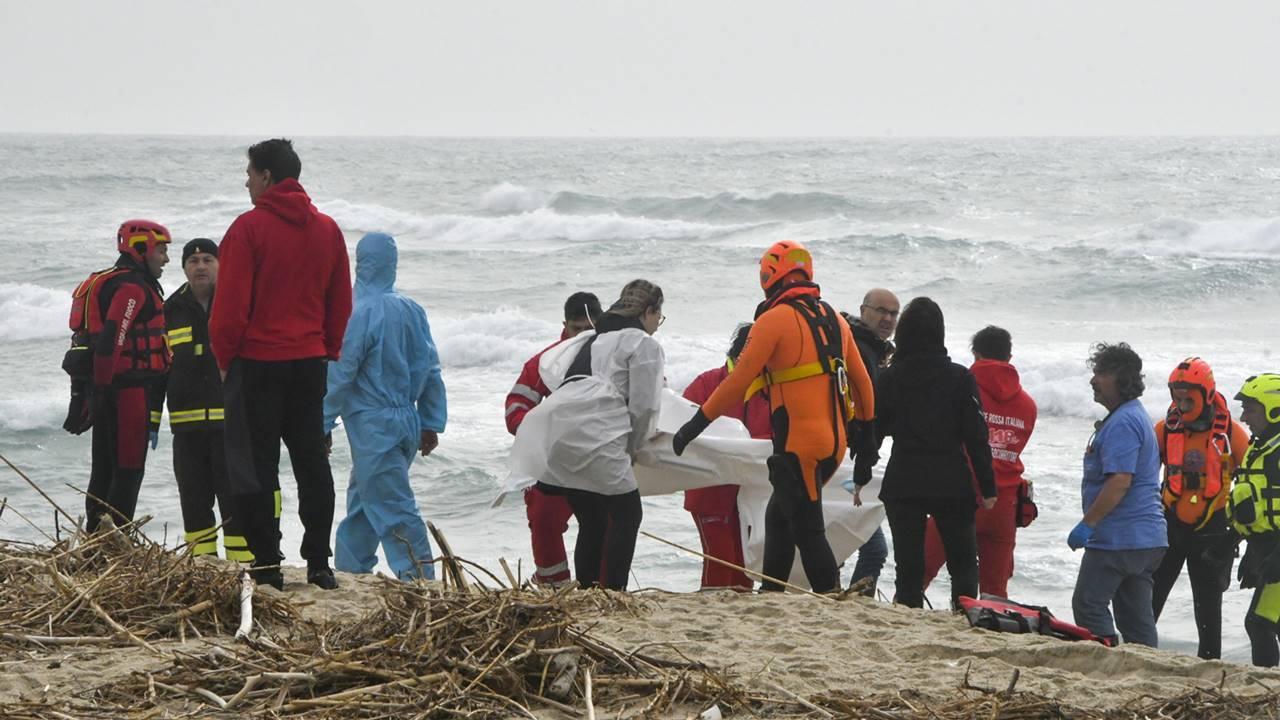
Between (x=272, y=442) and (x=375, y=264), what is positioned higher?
(x=375, y=264)

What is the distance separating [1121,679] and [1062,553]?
220 inches

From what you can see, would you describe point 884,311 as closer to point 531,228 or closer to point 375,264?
point 375,264

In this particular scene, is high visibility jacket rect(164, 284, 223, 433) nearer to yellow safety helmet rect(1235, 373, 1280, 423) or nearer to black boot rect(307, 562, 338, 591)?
black boot rect(307, 562, 338, 591)

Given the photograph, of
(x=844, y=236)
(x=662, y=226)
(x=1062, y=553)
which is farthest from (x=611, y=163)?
(x=1062, y=553)

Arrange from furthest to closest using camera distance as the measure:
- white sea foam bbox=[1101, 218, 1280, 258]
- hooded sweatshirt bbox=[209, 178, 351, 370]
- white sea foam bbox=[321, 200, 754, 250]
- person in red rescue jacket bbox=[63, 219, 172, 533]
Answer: white sea foam bbox=[321, 200, 754, 250], white sea foam bbox=[1101, 218, 1280, 258], person in red rescue jacket bbox=[63, 219, 172, 533], hooded sweatshirt bbox=[209, 178, 351, 370]

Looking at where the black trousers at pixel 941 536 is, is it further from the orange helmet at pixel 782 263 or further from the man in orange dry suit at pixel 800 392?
the orange helmet at pixel 782 263

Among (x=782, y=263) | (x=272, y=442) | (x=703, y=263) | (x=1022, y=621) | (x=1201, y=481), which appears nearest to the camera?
(x=1022, y=621)

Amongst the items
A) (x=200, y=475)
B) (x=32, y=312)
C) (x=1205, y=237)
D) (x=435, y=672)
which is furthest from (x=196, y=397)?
(x=1205, y=237)

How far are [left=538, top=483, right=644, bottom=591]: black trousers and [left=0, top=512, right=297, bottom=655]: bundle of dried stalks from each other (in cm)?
182

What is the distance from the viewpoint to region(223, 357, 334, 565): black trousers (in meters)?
5.57

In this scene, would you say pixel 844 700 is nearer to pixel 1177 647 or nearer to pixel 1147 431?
pixel 1147 431

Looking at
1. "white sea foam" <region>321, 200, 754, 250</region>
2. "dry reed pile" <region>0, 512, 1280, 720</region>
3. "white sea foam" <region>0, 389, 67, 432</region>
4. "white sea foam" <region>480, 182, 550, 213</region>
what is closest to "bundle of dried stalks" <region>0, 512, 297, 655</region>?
"dry reed pile" <region>0, 512, 1280, 720</region>

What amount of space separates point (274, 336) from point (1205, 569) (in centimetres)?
430

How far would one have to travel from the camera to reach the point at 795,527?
20.0 feet
